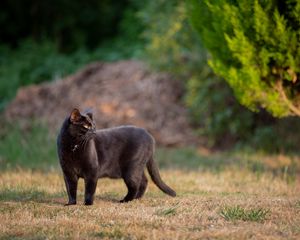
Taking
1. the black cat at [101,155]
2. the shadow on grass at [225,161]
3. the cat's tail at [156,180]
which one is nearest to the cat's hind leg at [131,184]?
the black cat at [101,155]

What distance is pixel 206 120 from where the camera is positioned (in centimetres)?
1691

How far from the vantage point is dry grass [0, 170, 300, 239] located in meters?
6.38

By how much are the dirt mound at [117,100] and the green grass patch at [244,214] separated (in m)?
9.62

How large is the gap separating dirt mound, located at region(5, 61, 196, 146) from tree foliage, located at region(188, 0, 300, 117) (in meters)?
6.32

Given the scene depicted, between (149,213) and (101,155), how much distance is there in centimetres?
146

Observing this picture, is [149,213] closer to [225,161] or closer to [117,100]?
[225,161]

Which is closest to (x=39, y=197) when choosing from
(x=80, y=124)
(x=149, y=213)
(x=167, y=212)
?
(x=80, y=124)

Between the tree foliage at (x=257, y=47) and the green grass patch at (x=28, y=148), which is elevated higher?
the tree foliage at (x=257, y=47)

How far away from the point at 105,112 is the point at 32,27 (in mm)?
9065

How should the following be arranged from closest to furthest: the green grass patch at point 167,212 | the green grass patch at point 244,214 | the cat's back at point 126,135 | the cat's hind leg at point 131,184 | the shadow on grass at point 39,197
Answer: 1. the green grass patch at point 244,214
2. the green grass patch at point 167,212
3. the shadow on grass at point 39,197
4. the cat's hind leg at point 131,184
5. the cat's back at point 126,135

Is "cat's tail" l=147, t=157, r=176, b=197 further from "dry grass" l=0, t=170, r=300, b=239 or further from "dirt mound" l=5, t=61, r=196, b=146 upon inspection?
"dirt mound" l=5, t=61, r=196, b=146

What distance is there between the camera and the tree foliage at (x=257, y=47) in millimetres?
10016

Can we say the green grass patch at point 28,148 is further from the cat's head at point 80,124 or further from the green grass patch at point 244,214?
the green grass patch at point 244,214

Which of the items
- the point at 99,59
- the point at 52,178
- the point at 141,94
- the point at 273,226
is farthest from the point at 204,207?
the point at 99,59
